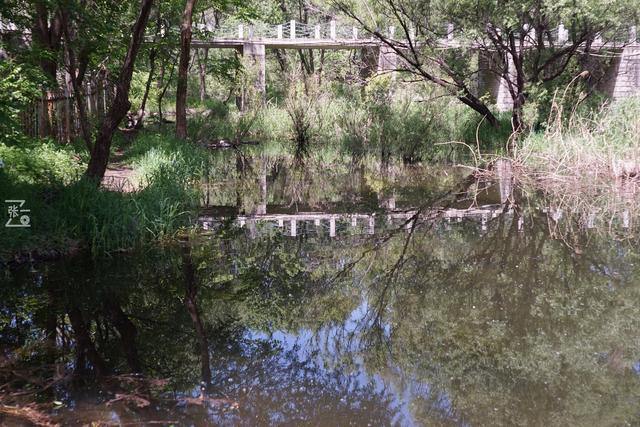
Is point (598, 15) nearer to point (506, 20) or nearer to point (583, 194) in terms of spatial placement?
point (506, 20)

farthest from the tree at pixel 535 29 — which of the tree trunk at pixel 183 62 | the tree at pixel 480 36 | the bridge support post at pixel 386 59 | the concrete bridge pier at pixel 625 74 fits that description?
the concrete bridge pier at pixel 625 74

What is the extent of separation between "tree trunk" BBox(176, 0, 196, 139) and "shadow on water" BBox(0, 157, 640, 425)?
505 centimetres

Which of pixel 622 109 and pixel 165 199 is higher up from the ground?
pixel 622 109

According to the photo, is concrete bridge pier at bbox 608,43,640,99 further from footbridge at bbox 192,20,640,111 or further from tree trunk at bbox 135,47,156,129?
tree trunk at bbox 135,47,156,129

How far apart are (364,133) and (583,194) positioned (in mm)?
6687

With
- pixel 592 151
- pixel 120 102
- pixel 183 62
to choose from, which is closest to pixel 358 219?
pixel 120 102

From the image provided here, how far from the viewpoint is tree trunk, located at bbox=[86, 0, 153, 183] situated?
663cm

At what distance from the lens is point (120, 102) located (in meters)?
6.74

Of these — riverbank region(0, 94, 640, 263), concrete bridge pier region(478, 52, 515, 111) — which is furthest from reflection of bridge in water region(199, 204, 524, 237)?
concrete bridge pier region(478, 52, 515, 111)

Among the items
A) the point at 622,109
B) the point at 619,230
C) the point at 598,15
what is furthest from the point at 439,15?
the point at 619,230

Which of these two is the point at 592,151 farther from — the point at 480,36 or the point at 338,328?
the point at 338,328

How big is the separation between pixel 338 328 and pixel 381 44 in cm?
1143

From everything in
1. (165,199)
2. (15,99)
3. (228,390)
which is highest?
(15,99)

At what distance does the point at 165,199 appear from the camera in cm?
695
